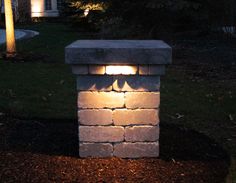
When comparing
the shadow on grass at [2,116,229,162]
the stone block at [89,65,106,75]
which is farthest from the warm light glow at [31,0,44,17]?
the stone block at [89,65,106,75]

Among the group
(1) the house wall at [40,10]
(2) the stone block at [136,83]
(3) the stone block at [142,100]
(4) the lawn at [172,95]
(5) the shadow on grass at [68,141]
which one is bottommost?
(1) the house wall at [40,10]

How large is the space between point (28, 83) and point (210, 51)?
27.0 ft

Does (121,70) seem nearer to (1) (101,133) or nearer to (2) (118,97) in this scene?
(2) (118,97)

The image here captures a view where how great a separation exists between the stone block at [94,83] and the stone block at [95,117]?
0.72ft

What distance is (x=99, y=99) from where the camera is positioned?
16.1 ft

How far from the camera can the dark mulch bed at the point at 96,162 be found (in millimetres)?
4566

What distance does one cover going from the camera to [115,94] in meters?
4.89

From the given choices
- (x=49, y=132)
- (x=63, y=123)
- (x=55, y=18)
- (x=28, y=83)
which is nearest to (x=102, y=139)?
(x=49, y=132)

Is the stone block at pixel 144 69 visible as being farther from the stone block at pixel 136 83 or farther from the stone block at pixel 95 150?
the stone block at pixel 95 150

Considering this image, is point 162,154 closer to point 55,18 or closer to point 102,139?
point 102,139

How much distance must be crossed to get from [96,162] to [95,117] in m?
0.43

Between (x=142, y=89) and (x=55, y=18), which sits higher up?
(x=142, y=89)

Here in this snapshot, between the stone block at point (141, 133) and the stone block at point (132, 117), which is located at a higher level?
the stone block at point (132, 117)

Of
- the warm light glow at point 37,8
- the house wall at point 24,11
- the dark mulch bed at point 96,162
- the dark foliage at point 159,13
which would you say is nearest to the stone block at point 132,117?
the dark mulch bed at point 96,162
